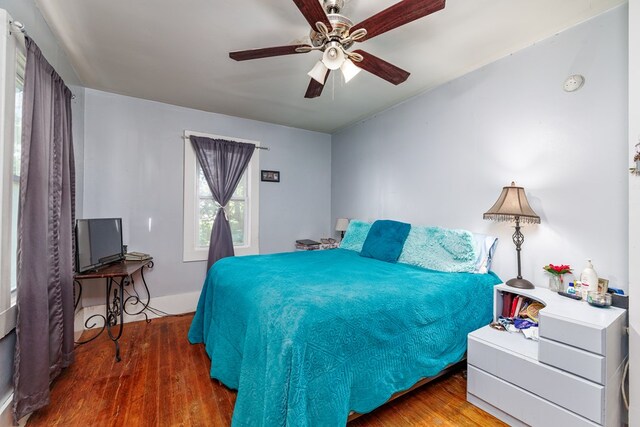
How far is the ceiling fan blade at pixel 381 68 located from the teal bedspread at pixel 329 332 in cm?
148

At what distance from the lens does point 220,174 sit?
360 cm

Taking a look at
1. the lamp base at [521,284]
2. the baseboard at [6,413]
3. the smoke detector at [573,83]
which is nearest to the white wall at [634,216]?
the smoke detector at [573,83]

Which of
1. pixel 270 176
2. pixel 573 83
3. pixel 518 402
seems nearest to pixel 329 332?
pixel 518 402

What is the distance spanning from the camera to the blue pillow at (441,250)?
7.41ft

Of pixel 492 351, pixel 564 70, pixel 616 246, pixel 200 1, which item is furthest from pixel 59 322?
pixel 564 70

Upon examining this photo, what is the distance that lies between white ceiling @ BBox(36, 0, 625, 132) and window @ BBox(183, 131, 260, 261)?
0.92 m

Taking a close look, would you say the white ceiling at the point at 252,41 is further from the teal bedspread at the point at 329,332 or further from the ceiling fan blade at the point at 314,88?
the teal bedspread at the point at 329,332

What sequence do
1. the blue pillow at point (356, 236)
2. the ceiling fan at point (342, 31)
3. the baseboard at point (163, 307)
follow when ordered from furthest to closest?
1. the blue pillow at point (356, 236)
2. the baseboard at point (163, 307)
3. the ceiling fan at point (342, 31)

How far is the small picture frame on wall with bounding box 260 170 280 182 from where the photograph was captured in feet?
13.1

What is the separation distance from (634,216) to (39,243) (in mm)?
3321

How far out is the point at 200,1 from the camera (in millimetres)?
1727

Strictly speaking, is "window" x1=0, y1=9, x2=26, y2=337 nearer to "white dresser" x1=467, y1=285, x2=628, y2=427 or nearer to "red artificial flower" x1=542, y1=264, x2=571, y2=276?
"white dresser" x1=467, y1=285, x2=628, y2=427

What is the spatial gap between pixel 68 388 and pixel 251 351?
1.58 m

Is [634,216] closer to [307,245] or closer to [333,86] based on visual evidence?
[333,86]
